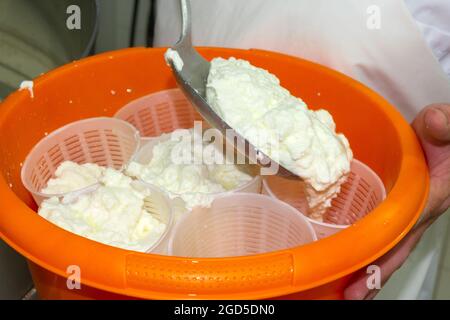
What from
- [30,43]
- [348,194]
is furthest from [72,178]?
[348,194]

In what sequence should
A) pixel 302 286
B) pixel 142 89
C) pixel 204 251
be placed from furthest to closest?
pixel 142 89
pixel 204 251
pixel 302 286

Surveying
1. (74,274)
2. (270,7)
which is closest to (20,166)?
(74,274)

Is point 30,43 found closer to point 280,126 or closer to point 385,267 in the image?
point 280,126

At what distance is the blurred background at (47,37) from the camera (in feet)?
2.06

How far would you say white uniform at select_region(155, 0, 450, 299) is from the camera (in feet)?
1.95

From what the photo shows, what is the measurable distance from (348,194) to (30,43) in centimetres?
46

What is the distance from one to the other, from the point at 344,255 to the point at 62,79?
41cm

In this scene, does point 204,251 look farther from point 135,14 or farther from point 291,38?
point 135,14

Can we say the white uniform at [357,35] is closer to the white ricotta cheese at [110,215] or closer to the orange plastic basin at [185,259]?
the orange plastic basin at [185,259]

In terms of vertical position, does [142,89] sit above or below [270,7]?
below

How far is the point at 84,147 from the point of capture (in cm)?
69

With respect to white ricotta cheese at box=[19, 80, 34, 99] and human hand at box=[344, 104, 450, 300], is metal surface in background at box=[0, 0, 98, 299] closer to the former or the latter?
white ricotta cheese at box=[19, 80, 34, 99]

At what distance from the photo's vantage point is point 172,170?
2.03 ft

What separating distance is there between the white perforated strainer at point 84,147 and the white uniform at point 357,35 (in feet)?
0.60
